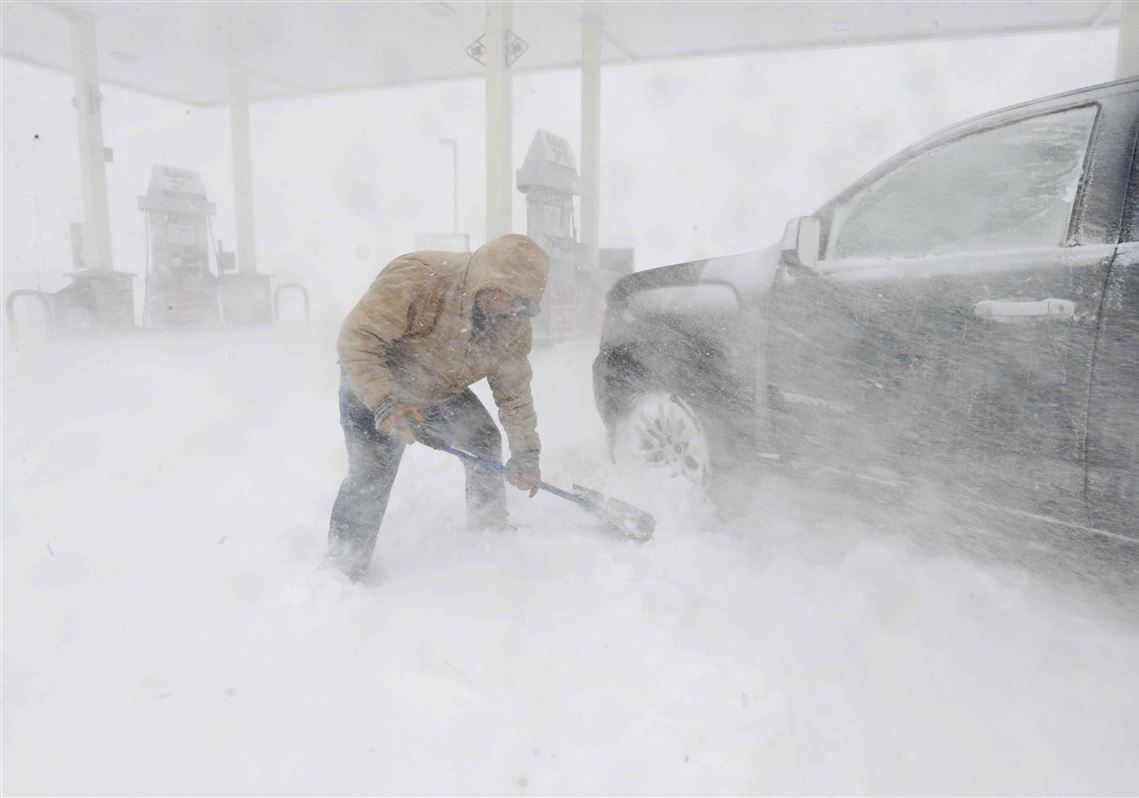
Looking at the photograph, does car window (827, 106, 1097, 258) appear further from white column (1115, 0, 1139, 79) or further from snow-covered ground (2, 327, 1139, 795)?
white column (1115, 0, 1139, 79)

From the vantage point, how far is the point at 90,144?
11.0 m

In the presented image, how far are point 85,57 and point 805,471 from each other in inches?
506

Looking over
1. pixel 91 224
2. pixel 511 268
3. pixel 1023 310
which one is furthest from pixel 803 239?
pixel 91 224

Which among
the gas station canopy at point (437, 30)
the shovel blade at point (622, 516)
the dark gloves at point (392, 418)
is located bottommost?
the shovel blade at point (622, 516)

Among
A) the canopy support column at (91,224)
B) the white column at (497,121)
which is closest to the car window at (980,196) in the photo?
the white column at (497,121)

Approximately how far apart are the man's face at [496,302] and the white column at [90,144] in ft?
37.7

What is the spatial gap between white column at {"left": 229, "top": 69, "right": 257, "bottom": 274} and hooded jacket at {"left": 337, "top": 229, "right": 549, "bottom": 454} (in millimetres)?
13426

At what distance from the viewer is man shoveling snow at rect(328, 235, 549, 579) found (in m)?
2.63

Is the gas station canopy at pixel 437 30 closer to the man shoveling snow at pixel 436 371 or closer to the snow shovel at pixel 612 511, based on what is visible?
the man shoveling snow at pixel 436 371

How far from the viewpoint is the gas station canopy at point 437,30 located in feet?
33.0

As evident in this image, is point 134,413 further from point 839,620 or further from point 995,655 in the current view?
Answer: point 995,655

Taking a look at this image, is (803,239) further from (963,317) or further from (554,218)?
(554,218)

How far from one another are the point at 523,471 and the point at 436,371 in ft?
1.98

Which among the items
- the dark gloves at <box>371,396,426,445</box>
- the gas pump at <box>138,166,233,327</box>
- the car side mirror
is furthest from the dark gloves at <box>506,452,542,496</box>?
the gas pump at <box>138,166,233,327</box>
